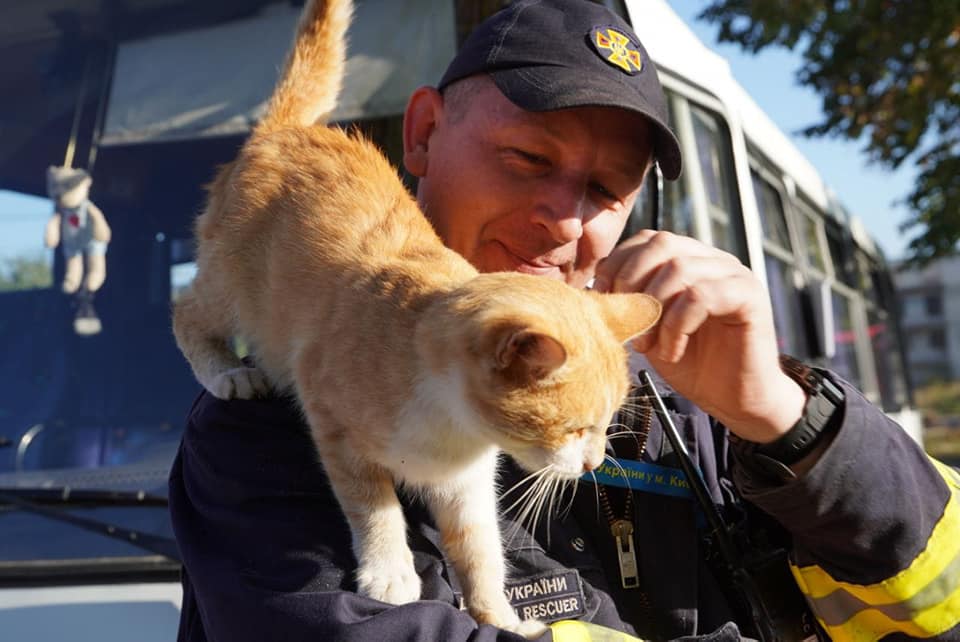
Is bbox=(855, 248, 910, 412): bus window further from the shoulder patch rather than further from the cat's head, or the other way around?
the shoulder patch

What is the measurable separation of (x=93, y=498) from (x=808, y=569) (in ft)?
5.03

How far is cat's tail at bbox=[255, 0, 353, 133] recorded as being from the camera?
2.45m

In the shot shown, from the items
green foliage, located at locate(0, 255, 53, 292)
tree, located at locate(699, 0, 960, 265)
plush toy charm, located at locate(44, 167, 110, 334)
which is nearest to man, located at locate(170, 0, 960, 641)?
plush toy charm, located at locate(44, 167, 110, 334)

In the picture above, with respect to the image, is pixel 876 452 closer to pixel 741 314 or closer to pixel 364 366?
pixel 741 314

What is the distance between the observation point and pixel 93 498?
2064 millimetres

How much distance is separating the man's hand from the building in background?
1531 inches

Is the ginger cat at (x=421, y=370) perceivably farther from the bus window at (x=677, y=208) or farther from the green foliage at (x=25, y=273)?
the bus window at (x=677, y=208)

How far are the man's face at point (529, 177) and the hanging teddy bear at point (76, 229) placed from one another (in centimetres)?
116

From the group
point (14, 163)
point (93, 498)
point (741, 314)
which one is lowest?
point (93, 498)

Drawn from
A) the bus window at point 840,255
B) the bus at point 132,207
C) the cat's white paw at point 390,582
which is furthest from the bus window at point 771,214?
the cat's white paw at point 390,582

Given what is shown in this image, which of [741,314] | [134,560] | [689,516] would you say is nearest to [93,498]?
[134,560]

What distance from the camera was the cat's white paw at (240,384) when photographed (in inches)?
71.2

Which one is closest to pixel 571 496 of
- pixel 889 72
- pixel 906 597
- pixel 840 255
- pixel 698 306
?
pixel 698 306

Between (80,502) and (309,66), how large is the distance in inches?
49.2
